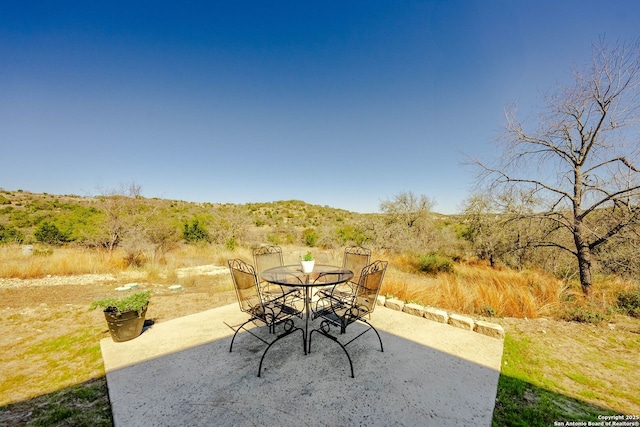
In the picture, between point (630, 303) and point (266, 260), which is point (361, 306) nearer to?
point (266, 260)

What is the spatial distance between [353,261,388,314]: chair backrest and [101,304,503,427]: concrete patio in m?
0.54

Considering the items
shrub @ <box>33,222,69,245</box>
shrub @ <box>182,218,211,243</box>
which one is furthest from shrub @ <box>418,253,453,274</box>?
shrub @ <box>33,222,69,245</box>

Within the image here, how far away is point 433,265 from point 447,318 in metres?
6.07

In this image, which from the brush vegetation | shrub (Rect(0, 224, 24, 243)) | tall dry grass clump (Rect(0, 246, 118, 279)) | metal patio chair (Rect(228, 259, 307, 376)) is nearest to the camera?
the brush vegetation

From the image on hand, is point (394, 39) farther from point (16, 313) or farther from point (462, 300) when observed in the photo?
point (16, 313)

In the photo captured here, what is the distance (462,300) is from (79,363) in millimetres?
5704

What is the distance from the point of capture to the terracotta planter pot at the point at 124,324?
306 cm

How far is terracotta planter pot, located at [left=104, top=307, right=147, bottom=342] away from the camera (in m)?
3.06

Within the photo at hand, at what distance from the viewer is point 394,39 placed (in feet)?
24.2

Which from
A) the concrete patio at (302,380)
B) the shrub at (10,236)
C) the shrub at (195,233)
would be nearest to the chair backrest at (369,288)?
the concrete patio at (302,380)

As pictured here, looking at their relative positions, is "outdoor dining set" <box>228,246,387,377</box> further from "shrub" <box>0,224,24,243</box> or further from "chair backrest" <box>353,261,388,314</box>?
"shrub" <box>0,224,24,243</box>

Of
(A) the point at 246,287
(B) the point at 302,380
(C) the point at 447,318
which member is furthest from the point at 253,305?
(C) the point at 447,318

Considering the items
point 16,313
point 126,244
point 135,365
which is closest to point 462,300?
point 135,365

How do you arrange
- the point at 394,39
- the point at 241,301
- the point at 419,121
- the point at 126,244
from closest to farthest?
the point at 241,301 → the point at 394,39 → the point at 126,244 → the point at 419,121
